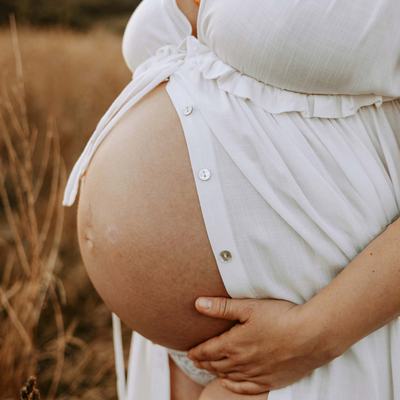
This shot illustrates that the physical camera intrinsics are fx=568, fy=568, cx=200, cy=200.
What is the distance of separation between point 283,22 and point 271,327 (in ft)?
1.69

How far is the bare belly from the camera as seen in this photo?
1.02m

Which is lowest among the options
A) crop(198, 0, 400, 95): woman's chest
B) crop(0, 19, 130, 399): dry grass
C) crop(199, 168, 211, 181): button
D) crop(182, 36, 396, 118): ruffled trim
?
crop(0, 19, 130, 399): dry grass

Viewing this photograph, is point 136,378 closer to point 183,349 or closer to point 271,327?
point 183,349

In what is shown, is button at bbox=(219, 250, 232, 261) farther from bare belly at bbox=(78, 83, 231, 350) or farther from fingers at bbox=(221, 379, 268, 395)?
fingers at bbox=(221, 379, 268, 395)

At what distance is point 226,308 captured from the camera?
1.00m

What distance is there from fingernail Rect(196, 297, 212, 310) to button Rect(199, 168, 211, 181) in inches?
8.5

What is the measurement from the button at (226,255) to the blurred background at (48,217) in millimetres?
503

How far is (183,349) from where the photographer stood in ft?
3.78

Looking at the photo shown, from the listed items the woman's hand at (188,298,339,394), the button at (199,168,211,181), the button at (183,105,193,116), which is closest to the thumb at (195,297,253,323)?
the woman's hand at (188,298,339,394)

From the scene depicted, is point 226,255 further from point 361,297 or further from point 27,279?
point 27,279

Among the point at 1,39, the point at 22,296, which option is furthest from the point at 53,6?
the point at 22,296

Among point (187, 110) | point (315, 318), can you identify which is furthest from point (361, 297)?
point (187, 110)

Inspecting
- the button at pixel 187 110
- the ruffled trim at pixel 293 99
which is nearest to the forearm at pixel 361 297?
the ruffled trim at pixel 293 99

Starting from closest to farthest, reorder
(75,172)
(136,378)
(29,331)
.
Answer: (75,172)
(136,378)
(29,331)
